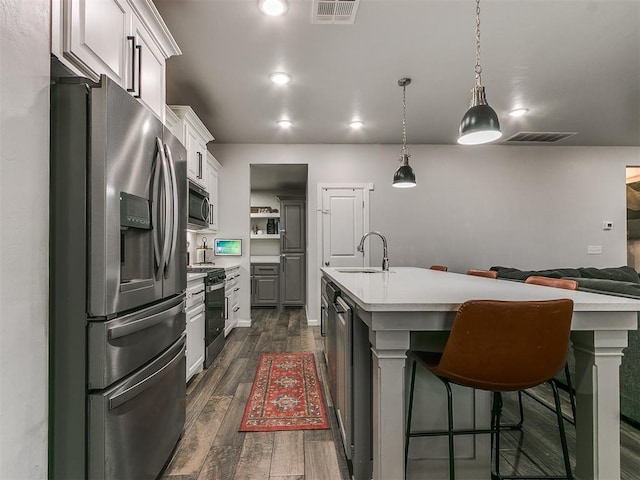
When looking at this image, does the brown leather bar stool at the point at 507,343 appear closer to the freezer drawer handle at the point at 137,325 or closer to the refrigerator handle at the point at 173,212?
the freezer drawer handle at the point at 137,325

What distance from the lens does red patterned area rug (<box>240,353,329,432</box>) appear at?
2.12 meters

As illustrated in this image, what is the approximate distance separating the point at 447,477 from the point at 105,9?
8.40ft

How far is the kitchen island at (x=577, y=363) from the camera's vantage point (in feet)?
4.19

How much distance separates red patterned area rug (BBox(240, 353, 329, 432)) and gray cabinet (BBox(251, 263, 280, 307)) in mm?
3216

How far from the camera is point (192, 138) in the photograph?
3.52m

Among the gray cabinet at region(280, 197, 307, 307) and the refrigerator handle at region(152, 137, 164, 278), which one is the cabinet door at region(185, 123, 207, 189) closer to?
the refrigerator handle at region(152, 137, 164, 278)

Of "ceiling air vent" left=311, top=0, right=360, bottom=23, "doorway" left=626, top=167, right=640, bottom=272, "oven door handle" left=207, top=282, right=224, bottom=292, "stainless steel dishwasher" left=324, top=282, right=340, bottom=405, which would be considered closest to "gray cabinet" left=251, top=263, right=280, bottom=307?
"oven door handle" left=207, top=282, right=224, bottom=292

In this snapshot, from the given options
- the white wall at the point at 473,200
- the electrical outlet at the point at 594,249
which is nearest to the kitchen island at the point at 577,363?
the white wall at the point at 473,200

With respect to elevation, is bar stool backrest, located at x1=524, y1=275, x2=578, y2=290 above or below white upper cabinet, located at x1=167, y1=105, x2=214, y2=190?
below

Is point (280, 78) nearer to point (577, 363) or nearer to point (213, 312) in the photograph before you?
point (213, 312)

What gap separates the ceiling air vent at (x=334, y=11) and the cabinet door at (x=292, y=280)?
4.73 meters

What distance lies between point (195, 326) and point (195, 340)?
114 millimetres

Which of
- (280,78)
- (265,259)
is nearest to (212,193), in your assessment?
(280,78)

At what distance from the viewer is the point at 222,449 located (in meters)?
1.86
